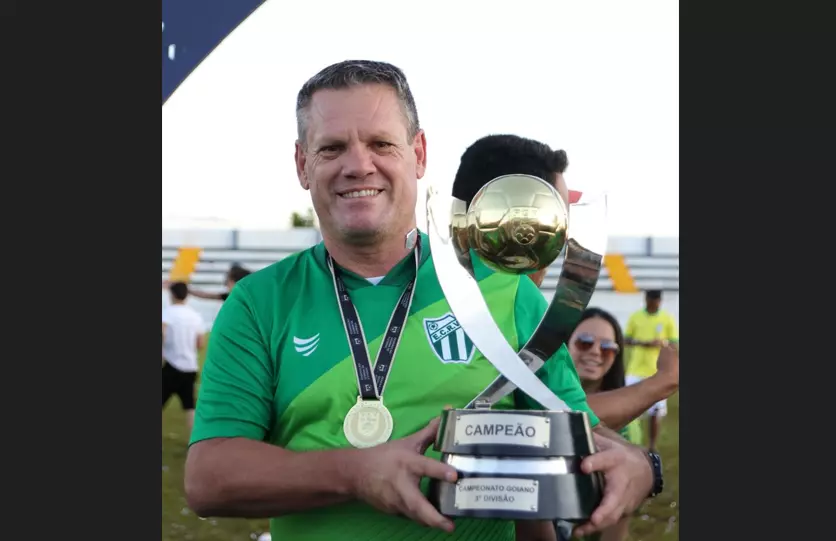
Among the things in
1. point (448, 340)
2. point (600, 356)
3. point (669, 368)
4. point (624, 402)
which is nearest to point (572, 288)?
point (448, 340)

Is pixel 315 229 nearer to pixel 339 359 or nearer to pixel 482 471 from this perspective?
pixel 339 359

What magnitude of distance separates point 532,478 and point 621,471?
0.16m

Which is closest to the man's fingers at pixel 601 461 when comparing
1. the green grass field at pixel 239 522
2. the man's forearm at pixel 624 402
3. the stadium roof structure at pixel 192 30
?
the man's forearm at pixel 624 402

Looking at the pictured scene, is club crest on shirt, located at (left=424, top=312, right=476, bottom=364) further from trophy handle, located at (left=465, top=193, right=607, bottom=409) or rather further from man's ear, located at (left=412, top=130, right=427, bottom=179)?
man's ear, located at (left=412, top=130, right=427, bottom=179)

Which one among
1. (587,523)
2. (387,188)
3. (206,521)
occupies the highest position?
(387,188)

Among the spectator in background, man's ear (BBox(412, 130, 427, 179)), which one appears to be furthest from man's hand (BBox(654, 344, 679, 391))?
the spectator in background

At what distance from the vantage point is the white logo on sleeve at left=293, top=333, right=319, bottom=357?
70.9 inches

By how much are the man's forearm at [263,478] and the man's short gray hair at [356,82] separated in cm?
55

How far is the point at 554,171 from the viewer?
2488mm

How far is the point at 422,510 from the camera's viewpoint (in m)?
1.54

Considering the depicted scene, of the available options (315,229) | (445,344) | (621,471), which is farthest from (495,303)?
(315,229)

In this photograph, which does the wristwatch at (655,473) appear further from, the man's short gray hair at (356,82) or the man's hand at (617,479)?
the man's short gray hair at (356,82)

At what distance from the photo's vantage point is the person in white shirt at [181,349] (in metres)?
5.23

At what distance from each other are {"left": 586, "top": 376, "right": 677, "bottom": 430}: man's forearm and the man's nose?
1.10 metres
